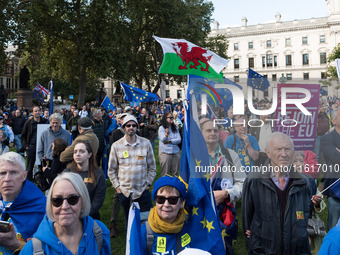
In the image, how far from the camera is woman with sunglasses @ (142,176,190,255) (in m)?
2.54

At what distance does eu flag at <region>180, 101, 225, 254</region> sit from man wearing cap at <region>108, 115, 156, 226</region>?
1725 mm

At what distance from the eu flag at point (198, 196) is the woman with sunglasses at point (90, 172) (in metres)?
1.21

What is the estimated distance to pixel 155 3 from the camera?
30.3m

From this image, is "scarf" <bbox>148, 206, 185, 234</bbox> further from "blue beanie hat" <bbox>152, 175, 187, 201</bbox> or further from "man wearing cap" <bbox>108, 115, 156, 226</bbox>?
"man wearing cap" <bbox>108, 115, 156, 226</bbox>

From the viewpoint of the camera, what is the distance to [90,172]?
390cm

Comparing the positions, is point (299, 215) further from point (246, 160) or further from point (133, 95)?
point (133, 95)

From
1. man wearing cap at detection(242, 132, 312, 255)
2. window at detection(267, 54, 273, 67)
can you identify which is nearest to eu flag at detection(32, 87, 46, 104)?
man wearing cap at detection(242, 132, 312, 255)

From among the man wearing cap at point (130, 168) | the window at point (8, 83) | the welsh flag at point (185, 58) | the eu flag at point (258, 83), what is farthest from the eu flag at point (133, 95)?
the window at point (8, 83)

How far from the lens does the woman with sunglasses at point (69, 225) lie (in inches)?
85.2

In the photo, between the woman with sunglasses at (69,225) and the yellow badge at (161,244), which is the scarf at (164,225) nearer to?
the yellow badge at (161,244)

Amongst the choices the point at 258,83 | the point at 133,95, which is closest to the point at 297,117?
the point at 258,83

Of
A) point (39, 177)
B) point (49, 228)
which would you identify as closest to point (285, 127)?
point (49, 228)

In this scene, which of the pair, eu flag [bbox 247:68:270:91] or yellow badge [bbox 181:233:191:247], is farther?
eu flag [bbox 247:68:270:91]

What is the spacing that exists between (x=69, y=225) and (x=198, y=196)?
39.5 inches
